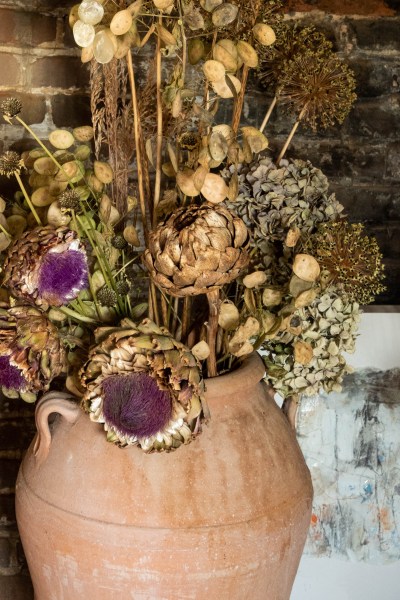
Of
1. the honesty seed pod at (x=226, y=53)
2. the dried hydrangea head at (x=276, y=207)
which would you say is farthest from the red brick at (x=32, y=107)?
the honesty seed pod at (x=226, y=53)

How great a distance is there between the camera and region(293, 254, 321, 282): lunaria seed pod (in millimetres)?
1309

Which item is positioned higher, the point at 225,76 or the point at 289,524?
the point at 225,76

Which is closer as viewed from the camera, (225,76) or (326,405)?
(225,76)

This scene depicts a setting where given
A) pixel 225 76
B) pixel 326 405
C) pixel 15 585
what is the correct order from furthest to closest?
pixel 15 585 < pixel 326 405 < pixel 225 76

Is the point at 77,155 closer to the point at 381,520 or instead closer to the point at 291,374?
the point at 291,374

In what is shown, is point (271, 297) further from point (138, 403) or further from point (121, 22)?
point (121, 22)

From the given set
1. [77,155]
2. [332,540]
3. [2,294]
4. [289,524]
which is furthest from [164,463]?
[332,540]

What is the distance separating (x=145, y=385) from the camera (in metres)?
1.23

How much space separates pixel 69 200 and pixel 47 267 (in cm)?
12

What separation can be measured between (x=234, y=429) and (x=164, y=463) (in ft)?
0.42

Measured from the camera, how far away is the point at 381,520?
6.07 feet

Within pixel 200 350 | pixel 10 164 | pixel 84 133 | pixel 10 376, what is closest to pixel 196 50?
pixel 84 133

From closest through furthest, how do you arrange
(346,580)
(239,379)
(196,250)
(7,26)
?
(196,250)
(239,379)
(7,26)
(346,580)

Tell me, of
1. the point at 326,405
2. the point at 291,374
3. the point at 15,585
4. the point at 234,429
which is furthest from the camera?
the point at 15,585
